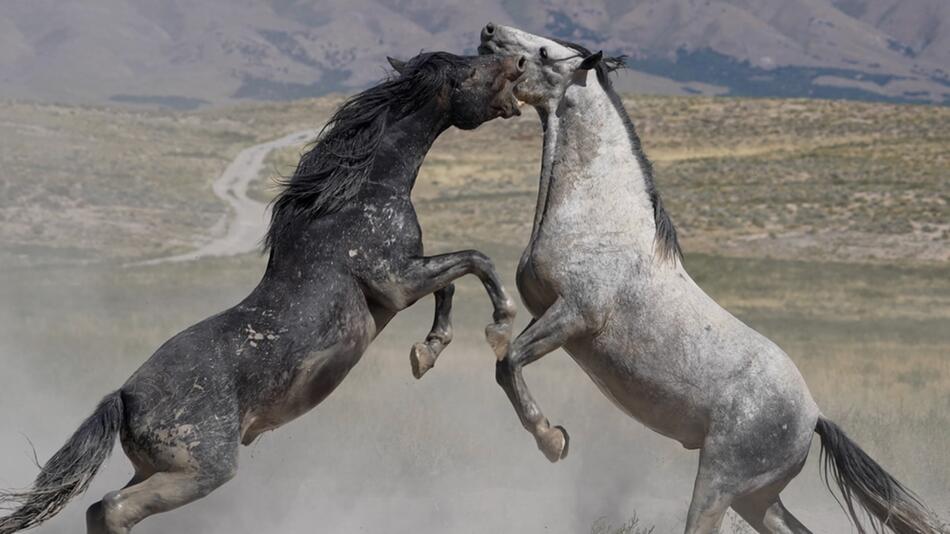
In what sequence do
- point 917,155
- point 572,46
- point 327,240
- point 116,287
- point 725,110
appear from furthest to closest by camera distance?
1. point 725,110
2. point 917,155
3. point 116,287
4. point 572,46
5. point 327,240

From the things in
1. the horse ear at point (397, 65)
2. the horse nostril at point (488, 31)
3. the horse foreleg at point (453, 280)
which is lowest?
the horse foreleg at point (453, 280)

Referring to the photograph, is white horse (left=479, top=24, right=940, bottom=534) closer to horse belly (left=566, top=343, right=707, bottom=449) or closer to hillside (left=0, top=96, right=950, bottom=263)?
horse belly (left=566, top=343, right=707, bottom=449)

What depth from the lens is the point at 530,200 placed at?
46.1 m

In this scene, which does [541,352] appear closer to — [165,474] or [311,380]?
[311,380]

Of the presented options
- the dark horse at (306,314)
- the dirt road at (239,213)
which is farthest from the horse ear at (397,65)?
the dirt road at (239,213)

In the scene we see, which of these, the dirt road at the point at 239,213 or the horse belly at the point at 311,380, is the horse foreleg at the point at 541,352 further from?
the dirt road at the point at 239,213

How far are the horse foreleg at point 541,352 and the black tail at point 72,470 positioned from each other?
1.87m

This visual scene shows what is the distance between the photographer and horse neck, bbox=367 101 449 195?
6.26m

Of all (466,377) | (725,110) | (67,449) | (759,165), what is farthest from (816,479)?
(725,110)

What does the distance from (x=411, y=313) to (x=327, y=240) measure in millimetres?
14849

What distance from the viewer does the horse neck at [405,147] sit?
246 inches

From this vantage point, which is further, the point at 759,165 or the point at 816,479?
the point at 759,165

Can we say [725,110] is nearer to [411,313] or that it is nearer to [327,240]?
[411,313]

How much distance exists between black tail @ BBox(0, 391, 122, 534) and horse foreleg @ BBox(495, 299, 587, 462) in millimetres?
1868
